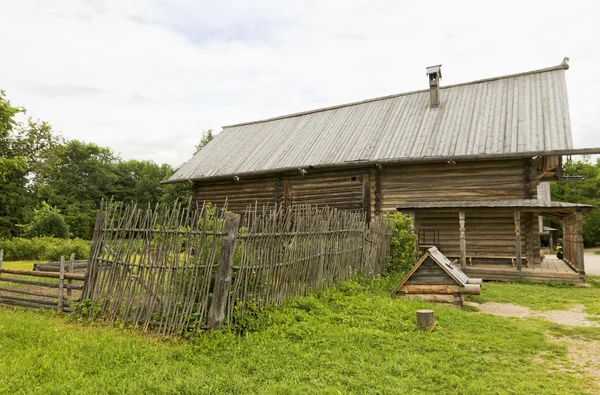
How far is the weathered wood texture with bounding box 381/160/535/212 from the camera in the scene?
13422 mm

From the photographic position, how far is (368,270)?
403 inches

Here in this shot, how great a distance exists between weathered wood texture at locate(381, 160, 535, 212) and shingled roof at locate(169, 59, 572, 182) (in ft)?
2.20

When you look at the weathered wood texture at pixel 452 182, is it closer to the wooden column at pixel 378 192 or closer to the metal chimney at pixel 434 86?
the wooden column at pixel 378 192

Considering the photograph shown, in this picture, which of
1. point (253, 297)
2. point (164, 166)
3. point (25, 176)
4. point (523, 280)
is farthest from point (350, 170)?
point (164, 166)

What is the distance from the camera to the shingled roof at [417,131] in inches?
541

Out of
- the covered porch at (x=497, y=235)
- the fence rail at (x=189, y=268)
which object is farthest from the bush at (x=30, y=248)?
the covered porch at (x=497, y=235)

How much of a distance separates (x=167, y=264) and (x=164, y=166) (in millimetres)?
53758

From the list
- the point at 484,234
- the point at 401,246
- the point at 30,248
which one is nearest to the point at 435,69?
the point at 484,234

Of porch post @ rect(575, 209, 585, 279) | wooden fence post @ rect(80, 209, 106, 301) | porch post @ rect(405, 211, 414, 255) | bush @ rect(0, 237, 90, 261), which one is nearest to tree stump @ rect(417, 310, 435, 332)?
wooden fence post @ rect(80, 209, 106, 301)

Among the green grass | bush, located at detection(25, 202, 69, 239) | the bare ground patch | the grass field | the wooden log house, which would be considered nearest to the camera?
the grass field

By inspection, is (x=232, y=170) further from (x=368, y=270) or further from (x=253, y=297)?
(x=253, y=297)

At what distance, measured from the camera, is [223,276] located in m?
5.71

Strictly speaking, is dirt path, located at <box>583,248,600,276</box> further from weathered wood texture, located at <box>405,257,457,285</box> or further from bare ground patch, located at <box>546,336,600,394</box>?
bare ground patch, located at <box>546,336,600,394</box>

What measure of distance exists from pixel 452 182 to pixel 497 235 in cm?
247
